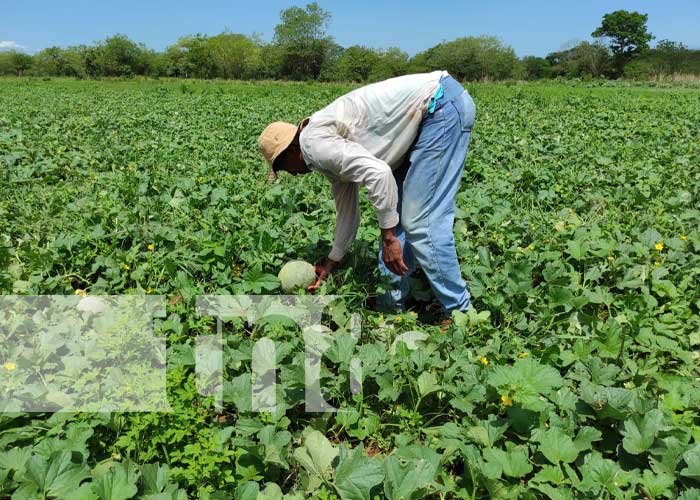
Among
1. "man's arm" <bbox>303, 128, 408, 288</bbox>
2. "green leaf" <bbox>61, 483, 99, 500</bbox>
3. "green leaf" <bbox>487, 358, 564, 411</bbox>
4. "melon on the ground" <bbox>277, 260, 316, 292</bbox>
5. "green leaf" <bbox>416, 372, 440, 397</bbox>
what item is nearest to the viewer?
"green leaf" <bbox>61, 483, 99, 500</bbox>

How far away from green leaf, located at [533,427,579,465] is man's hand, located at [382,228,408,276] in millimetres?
1226

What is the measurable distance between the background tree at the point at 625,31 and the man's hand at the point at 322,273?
7689 cm

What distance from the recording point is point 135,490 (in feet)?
6.00

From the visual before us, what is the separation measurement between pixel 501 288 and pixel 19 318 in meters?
2.83

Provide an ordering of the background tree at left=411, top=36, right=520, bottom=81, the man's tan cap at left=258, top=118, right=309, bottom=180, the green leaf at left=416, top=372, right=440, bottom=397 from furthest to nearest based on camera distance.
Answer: the background tree at left=411, top=36, right=520, bottom=81 → the man's tan cap at left=258, top=118, right=309, bottom=180 → the green leaf at left=416, top=372, right=440, bottom=397

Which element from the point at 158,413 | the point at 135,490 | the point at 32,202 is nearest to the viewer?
the point at 135,490

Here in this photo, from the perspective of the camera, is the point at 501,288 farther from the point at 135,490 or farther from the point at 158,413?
the point at 135,490

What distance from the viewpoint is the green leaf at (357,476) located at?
1874 millimetres

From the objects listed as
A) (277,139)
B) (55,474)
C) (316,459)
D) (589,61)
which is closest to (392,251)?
(277,139)

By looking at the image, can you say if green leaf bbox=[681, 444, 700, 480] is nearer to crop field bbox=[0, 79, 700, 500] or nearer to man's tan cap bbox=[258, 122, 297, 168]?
crop field bbox=[0, 79, 700, 500]

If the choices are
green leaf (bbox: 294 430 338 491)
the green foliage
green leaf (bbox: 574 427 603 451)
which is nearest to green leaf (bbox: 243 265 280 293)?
green leaf (bbox: 294 430 338 491)

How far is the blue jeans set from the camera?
9.86 feet

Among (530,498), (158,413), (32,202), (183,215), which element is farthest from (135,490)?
(32,202)

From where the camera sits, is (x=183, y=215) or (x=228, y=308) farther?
(x=183, y=215)
